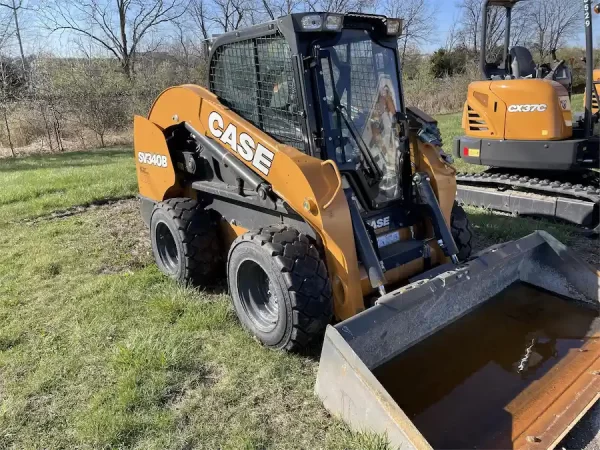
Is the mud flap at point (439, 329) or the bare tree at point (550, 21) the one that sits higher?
the bare tree at point (550, 21)

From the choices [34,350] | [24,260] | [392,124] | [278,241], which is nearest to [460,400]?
[278,241]

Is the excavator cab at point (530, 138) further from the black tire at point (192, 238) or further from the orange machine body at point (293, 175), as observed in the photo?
the black tire at point (192, 238)

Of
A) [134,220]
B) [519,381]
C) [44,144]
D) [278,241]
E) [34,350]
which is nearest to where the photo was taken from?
[519,381]

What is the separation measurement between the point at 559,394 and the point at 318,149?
2.06 metres

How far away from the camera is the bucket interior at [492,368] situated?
269 centimetres

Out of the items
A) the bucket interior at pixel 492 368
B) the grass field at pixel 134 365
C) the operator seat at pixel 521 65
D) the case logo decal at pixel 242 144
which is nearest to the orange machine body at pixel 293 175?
the case logo decal at pixel 242 144

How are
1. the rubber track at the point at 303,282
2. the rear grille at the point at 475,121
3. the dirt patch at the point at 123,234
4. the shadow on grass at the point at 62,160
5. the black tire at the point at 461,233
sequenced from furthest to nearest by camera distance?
the shadow on grass at the point at 62,160 → the rear grille at the point at 475,121 → the dirt patch at the point at 123,234 → the black tire at the point at 461,233 → the rubber track at the point at 303,282

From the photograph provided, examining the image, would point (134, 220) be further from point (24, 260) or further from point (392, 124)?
point (392, 124)

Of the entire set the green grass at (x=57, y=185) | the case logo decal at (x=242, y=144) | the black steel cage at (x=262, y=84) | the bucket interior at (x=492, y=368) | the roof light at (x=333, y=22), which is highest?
the roof light at (x=333, y=22)

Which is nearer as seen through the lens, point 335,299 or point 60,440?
point 60,440

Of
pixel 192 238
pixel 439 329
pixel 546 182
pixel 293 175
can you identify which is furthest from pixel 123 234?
pixel 546 182

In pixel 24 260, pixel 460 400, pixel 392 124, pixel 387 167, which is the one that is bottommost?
pixel 460 400

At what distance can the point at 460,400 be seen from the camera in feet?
9.44

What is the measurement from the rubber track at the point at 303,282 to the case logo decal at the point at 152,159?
1.78 meters
